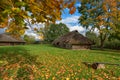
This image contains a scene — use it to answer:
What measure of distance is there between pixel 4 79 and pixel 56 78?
217cm

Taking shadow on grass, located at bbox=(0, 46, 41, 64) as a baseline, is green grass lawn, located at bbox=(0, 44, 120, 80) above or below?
below

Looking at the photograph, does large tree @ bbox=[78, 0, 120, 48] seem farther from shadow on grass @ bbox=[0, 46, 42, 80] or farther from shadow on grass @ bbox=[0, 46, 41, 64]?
shadow on grass @ bbox=[0, 46, 42, 80]

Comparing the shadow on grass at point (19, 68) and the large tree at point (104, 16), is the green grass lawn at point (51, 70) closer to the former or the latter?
the shadow on grass at point (19, 68)

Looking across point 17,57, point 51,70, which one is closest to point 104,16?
point 17,57

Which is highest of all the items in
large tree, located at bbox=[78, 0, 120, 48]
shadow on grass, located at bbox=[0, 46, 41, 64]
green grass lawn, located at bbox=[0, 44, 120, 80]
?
large tree, located at bbox=[78, 0, 120, 48]

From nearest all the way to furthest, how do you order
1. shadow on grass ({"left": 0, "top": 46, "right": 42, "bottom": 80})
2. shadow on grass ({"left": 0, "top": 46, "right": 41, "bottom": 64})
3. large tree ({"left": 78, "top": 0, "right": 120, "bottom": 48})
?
shadow on grass ({"left": 0, "top": 46, "right": 42, "bottom": 80}) < shadow on grass ({"left": 0, "top": 46, "right": 41, "bottom": 64}) < large tree ({"left": 78, "top": 0, "right": 120, "bottom": 48})

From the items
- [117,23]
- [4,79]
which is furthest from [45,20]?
[117,23]

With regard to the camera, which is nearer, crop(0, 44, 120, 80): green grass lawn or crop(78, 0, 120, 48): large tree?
crop(0, 44, 120, 80): green grass lawn

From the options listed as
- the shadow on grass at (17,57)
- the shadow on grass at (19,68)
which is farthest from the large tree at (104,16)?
the shadow on grass at (19,68)

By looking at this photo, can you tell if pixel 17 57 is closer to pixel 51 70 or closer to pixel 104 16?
pixel 51 70

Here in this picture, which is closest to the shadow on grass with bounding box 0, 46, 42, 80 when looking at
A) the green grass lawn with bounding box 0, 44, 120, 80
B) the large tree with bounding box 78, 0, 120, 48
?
the green grass lawn with bounding box 0, 44, 120, 80

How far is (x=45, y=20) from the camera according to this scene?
631cm

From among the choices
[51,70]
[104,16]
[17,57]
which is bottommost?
[51,70]

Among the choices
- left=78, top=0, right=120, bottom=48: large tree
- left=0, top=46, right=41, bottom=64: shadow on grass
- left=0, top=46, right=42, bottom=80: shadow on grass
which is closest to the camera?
left=0, top=46, right=42, bottom=80: shadow on grass
